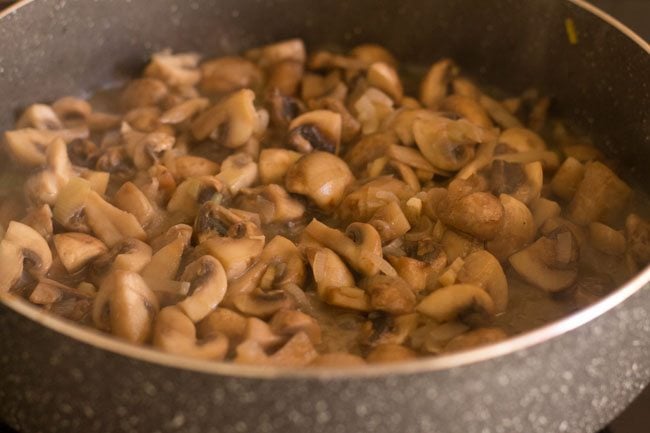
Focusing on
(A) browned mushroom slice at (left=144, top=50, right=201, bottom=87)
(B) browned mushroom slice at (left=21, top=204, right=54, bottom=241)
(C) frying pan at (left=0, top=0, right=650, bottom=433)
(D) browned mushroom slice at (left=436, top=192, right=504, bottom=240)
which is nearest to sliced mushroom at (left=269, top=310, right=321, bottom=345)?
(C) frying pan at (left=0, top=0, right=650, bottom=433)

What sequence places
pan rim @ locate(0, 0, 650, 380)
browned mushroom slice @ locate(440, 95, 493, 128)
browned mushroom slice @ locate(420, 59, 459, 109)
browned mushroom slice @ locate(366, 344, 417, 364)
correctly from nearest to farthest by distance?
pan rim @ locate(0, 0, 650, 380)
browned mushroom slice @ locate(366, 344, 417, 364)
browned mushroom slice @ locate(440, 95, 493, 128)
browned mushroom slice @ locate(420, 59, 459, 109)

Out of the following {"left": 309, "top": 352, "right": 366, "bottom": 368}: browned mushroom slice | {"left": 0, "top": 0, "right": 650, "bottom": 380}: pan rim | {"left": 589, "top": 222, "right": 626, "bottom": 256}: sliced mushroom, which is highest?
{"left": 0, "top": 0, "right": 650, "bottom": 380}: pan rim

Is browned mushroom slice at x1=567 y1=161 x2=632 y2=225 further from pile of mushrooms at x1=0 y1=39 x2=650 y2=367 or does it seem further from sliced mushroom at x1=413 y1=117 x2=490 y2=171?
sliced mushroom at x1=413 y1=117 x2=490 y2=171

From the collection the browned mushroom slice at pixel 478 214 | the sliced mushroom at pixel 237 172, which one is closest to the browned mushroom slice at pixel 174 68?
the sliced mushroom at pixel 237 172

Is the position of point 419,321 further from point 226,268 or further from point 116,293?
point 116,293

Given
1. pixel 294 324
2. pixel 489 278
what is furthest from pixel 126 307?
pixel 489 278

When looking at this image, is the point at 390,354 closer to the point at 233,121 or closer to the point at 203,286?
the point at 203,286

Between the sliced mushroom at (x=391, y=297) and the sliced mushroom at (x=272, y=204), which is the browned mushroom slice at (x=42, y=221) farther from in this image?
the sliced mushroom at (x=391, y=297)
